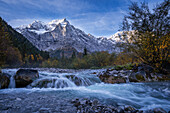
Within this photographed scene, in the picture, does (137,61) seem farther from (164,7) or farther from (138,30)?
(164,7)

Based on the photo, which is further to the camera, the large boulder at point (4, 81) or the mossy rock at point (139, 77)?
the mossy rock at point (139, 77)

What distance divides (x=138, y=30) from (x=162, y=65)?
12.5ft

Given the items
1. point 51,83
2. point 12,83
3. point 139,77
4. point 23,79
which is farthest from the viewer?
point 139,77

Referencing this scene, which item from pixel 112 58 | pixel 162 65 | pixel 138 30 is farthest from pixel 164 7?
pixel 112 58

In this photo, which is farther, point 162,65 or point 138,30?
point 138,30

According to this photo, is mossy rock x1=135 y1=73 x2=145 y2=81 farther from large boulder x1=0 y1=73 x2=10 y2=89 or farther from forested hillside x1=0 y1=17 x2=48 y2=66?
forested hillside x1=0 y1=17 x2=48 y2=66

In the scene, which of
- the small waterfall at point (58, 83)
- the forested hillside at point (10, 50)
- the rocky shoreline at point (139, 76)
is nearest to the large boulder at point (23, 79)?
the small waterfall at point (58, 83)

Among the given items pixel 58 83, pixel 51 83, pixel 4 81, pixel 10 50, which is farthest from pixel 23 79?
pixel 10 50

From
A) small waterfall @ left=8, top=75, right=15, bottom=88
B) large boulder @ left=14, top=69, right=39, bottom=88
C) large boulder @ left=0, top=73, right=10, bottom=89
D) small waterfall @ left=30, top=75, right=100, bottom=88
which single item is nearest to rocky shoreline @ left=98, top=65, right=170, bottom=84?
small waterfall @ left=30, top=75, right=100, bottom=88

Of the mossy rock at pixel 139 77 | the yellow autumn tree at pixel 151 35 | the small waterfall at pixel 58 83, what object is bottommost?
the small waterfall at pixel 58 83

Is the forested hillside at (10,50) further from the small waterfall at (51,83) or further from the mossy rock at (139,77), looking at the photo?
the mossy rock at (139,77)

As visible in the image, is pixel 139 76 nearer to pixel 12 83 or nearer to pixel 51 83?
pixel 51 83

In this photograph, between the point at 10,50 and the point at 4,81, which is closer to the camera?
the point at 4,81

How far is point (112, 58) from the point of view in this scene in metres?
38.3
